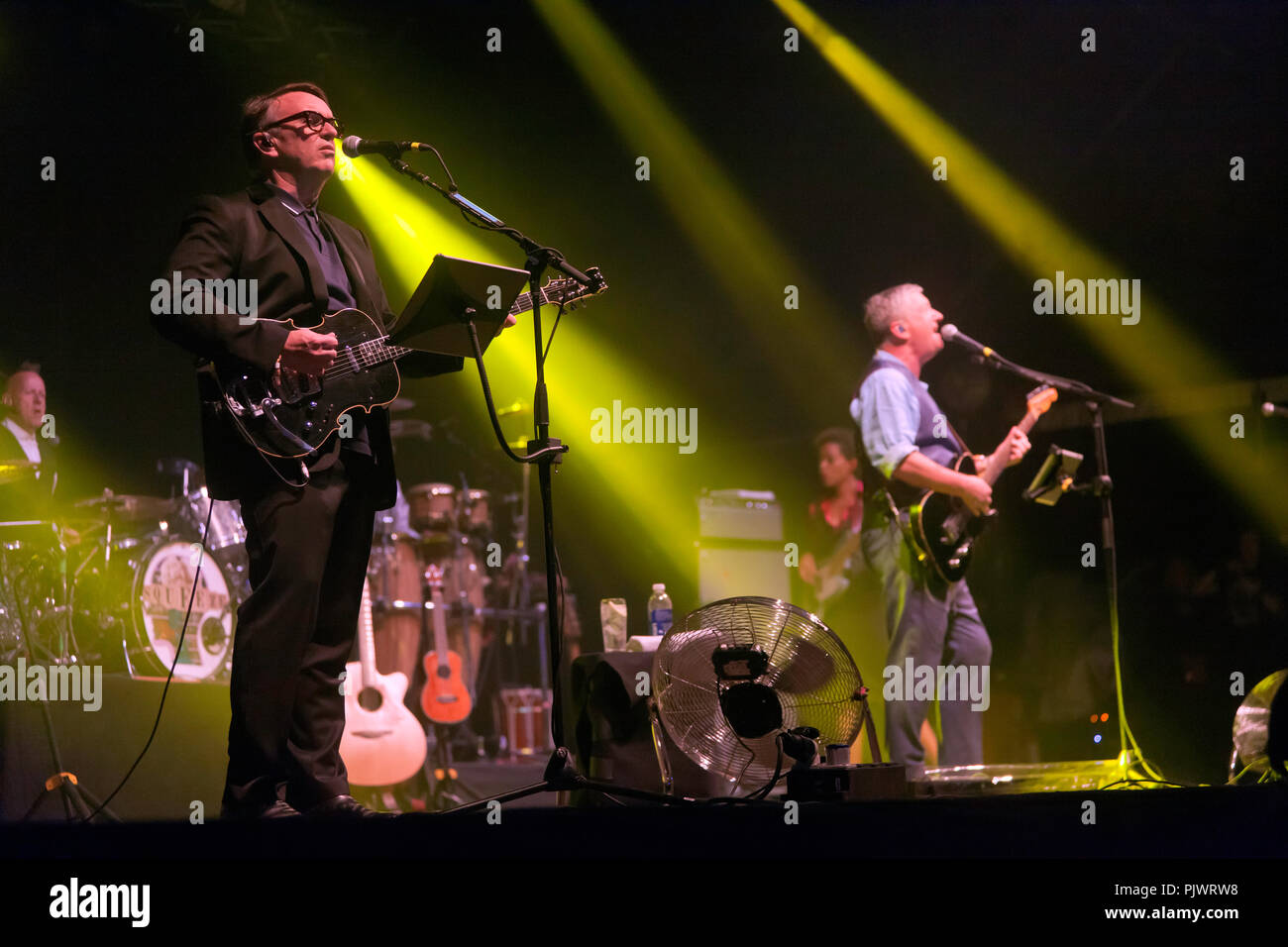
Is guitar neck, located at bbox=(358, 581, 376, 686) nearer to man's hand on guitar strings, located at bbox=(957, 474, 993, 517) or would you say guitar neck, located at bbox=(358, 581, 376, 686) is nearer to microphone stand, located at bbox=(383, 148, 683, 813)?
man's hand on guitar strings, located at bbox=(957, 474, 993, 517)

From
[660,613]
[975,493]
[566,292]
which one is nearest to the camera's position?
[566,292]

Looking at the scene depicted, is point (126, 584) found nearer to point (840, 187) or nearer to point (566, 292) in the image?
point (566, 292)

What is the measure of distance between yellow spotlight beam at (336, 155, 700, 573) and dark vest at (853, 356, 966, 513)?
257 centimetres

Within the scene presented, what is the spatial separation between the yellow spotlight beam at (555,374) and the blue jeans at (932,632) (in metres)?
2.99

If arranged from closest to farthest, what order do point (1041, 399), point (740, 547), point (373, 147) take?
point (373, 147), point (1041, 399), point (740, 547)

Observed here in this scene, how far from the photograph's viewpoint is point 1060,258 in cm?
660

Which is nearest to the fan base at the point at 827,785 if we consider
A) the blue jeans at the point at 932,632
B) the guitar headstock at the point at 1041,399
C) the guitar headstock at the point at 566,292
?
the guitar headstock at the point at 566,292

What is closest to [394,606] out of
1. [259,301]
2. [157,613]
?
[157,613]

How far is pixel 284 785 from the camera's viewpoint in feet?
10.4

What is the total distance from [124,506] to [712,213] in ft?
11.7

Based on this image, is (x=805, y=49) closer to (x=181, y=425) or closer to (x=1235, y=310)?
(x=1235, y=310)

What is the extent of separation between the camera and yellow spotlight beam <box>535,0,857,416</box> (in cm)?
617

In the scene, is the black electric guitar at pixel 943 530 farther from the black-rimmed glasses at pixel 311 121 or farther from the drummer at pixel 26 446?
the drummer at pixel 26 446
